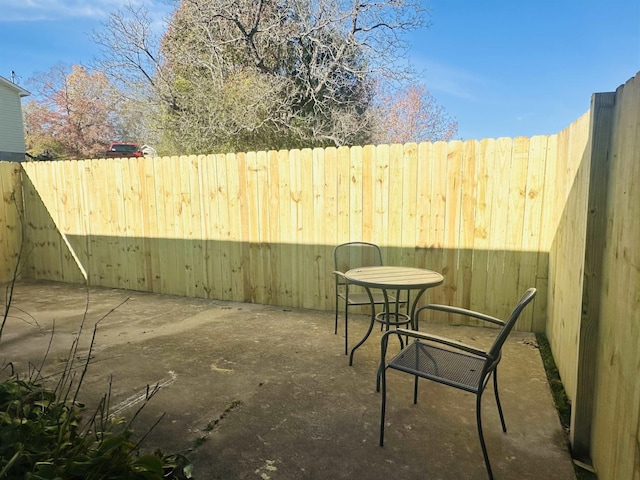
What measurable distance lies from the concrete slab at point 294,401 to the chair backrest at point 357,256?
0.61 m

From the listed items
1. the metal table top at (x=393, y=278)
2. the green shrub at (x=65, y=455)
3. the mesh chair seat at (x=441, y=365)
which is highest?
the metal table top at (x=393, y=278)

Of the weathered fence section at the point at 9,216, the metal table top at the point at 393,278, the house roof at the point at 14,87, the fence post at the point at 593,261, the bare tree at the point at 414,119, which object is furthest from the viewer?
the house roof at the point at 14,87

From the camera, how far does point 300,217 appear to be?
4227 mm

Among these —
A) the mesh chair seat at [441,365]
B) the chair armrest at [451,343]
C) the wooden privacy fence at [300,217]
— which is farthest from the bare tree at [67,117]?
the chair armrest at [451,343]

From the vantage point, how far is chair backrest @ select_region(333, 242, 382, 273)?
3.86m

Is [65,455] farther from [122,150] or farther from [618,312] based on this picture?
[122,150]

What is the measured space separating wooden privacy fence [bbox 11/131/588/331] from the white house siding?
1334 cm

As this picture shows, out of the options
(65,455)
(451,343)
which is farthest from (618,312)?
(65,455)

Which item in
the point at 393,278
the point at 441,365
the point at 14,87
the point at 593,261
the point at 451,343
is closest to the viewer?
the point at 451,343

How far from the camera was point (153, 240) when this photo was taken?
5.06m

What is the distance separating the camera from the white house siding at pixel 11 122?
15656 millimetres

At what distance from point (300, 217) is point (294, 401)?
225 centimetres

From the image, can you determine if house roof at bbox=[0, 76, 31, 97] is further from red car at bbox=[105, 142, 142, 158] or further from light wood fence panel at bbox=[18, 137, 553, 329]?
light wood fence panel at bbox=[18, 137, 553, 329]

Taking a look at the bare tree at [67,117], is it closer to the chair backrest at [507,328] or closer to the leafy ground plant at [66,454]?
the leafy ground plant at [66,454]
